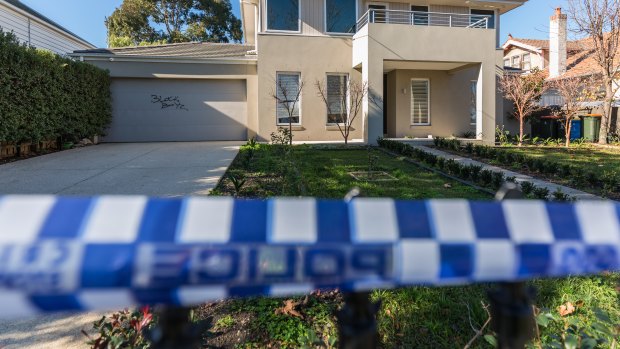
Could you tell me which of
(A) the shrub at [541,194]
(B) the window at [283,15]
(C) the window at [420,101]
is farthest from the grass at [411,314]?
(B) the window at [283,15]

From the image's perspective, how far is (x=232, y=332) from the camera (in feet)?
7.96

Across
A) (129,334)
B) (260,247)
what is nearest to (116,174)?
(129,334)

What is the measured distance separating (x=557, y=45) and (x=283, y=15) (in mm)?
15704

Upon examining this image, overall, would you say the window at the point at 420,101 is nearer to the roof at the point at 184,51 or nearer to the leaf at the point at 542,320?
the roof at the point at 184,51

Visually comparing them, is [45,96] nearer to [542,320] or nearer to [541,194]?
[541,194]

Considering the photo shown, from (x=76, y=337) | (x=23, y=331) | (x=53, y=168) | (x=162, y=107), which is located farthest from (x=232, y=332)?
(x=162, y=107)

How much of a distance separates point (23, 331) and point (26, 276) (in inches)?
90.7

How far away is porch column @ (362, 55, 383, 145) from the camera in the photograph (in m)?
13.5

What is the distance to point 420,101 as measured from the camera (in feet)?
53.3

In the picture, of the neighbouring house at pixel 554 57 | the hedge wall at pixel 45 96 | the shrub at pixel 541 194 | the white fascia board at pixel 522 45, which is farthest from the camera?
the white fascia board at pixel 522 45

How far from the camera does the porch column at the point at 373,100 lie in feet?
44.4

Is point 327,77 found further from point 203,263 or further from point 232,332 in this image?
point 203,263

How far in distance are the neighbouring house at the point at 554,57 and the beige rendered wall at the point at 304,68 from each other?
8315mm

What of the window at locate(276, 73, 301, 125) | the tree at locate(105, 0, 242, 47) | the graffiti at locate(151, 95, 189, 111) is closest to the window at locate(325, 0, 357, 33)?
the window at locate(276, 73, 301, 125)
